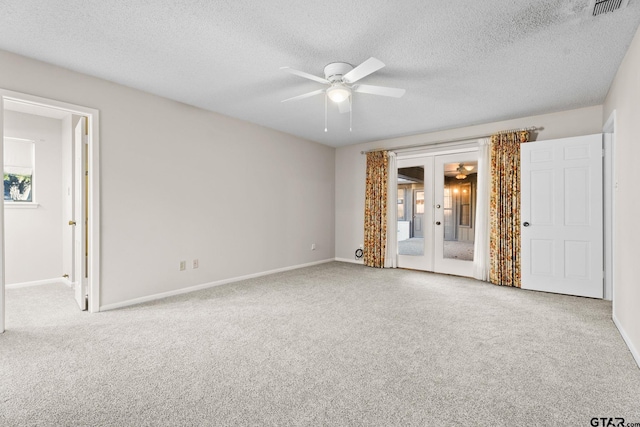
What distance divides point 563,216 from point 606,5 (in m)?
2.77

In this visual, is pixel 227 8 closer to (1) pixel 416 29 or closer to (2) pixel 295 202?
(1) pixel 416 29

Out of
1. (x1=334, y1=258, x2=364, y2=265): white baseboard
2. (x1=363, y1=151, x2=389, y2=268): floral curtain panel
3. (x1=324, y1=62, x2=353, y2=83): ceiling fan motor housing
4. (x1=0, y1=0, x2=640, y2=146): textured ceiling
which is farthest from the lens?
(x1=334, y1=258, x2=364, y2=265): white baseboard

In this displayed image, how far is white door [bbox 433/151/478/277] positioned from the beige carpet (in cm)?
141

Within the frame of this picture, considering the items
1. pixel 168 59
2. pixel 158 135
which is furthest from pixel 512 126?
pixel 158 135

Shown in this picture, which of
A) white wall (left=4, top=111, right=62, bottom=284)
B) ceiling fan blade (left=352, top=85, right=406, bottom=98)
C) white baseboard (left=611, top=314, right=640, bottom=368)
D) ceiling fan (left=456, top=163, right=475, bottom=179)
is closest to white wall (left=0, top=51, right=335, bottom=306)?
white wall (left=4, top=111, right=62, bottom=284)

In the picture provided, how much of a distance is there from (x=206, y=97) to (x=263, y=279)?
275 centimetres

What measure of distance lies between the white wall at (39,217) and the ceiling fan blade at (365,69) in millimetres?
4710

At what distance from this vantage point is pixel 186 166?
409 centimetres

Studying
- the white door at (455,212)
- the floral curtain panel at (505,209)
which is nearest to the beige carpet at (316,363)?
the floral curtain panel at (505,209)

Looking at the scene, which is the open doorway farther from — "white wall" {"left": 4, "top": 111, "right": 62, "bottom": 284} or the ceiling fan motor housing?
the ceiling fan motor housing

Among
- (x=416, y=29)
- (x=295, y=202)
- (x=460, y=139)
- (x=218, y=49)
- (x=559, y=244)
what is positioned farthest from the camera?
(x=295, y=202)

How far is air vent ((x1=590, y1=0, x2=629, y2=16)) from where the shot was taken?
2.00m

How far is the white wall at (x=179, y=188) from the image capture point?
3334 millimetres

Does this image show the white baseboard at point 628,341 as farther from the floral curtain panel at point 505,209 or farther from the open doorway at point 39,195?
the open doorway at point 39,195
